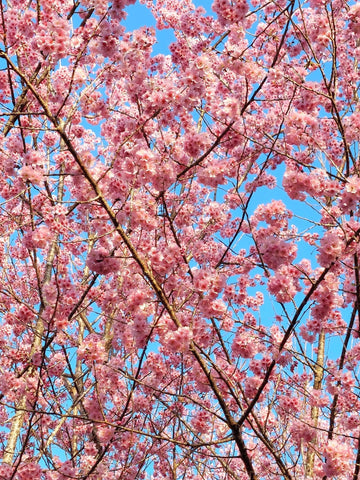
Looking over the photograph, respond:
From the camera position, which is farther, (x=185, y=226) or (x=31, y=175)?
(x=185, y=226)

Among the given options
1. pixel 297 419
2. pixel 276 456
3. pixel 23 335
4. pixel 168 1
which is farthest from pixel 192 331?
pixel 168 1

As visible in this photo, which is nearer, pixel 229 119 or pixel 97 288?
pixel 229 119

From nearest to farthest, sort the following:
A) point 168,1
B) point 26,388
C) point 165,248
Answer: point 165,248 → point 26,388 → point 168,1

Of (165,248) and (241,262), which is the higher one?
(241,262)

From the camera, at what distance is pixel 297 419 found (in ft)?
16.6

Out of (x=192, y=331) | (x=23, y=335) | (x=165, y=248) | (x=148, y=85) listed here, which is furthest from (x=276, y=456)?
(x=23, y=335)

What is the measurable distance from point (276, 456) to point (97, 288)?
13.5 ft

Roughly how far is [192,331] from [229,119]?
1.84 metres

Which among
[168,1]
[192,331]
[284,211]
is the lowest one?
[192,331]

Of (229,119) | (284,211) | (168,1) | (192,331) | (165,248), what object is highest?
(168,1)

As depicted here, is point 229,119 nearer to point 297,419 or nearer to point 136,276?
point 136,276

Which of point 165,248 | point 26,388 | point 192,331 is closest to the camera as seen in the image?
point 192,331

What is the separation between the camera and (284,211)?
4.56 meters

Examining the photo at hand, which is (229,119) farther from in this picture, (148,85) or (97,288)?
(97,288)
